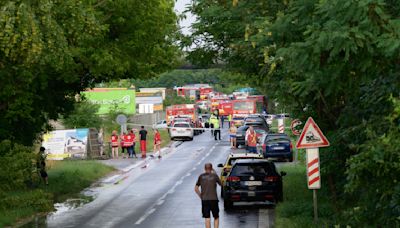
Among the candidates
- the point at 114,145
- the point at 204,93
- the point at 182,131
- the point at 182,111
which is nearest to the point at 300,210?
the point at 114,145

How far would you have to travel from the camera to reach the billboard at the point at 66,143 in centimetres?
4700

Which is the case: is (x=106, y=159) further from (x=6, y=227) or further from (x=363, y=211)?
(x=363, y=211)

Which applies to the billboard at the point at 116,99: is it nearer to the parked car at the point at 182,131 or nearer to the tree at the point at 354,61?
the parked car at the point at 182,131

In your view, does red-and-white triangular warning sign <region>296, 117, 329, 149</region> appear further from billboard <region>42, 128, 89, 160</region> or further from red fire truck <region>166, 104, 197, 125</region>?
red fire truck <region>166, 104, 197, 125</region>

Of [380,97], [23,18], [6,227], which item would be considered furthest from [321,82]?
[6,227]

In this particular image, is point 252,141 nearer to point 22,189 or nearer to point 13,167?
point 22,189

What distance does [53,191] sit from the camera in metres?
31.8

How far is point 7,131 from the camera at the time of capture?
2923cm

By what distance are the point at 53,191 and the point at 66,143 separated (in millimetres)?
16489

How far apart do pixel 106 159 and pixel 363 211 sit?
37933mm

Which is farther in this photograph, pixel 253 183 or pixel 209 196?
pixel 253 183

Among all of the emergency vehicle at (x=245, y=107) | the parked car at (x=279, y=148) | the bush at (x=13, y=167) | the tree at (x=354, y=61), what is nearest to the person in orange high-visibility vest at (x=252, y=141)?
the parked car at (x=279, y=148)

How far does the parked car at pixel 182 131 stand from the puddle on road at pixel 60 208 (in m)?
38.8

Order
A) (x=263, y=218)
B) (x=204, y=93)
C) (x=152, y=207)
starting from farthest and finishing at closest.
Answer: (x=204, y=93)
(x=152, y=207)
(x=263, y=218)
